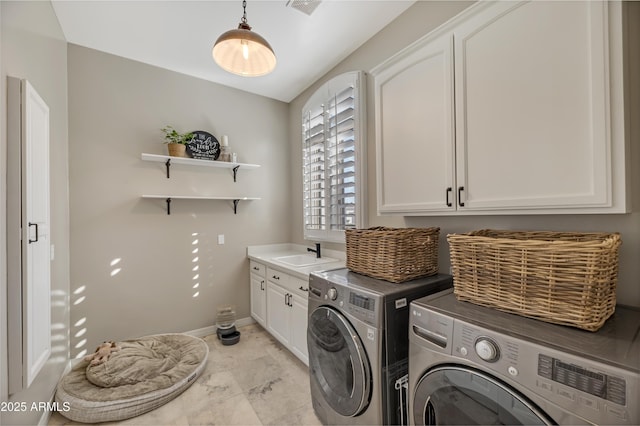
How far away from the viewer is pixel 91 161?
96.3 inches

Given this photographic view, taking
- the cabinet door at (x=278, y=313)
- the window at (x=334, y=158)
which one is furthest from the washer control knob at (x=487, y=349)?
the cabinet door at (x=278, y=313)

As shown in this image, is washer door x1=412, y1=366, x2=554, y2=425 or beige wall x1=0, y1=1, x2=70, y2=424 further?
beige wall x1=0, y1=1, x2=70, y2=424

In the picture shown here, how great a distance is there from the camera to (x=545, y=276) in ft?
3.21

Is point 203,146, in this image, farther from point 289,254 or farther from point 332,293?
point 332,293

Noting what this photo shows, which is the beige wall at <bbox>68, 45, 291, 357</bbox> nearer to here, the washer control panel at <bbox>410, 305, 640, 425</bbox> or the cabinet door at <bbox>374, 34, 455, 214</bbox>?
the cabinet door at <bbox>374, 34, 455, 214</bbox>

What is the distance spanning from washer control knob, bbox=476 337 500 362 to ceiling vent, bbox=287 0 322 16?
2.26 meters

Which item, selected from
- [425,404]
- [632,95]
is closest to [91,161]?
[425,404]

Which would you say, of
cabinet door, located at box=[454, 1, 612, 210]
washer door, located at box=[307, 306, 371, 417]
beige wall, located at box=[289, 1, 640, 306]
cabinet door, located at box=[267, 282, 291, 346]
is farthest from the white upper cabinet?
cabinet door, located at box=[267, 282, 291, 346]

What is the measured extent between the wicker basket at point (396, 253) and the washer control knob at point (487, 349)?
607mm

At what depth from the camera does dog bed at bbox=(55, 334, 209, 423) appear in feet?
5.76

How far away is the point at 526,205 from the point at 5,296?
7.53 feet

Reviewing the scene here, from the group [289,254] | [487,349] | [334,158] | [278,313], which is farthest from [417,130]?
[289,254]

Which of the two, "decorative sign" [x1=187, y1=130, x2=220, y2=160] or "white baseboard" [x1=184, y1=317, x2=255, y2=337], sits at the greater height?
"decorative sign" [x1=187, y1=130, x2=220, y2=160]

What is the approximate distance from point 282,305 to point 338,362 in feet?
3.40
